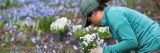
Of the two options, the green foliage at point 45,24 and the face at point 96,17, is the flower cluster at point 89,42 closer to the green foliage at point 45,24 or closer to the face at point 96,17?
the face at point 96,17

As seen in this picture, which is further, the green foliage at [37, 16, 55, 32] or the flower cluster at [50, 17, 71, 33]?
the green foliage at [37, 16, 55, 32]

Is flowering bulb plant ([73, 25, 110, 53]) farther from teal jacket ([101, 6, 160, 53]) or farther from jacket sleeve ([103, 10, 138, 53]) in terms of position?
jacket sleeve ([103, 10, 138, 53])

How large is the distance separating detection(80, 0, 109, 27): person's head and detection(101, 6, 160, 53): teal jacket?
0.06 meters

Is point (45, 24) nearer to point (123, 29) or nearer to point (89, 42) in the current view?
point (89, 42)

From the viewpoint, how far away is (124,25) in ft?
12.6

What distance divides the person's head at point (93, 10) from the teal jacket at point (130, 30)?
0.21 feet

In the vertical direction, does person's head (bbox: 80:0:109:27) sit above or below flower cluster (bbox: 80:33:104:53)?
above

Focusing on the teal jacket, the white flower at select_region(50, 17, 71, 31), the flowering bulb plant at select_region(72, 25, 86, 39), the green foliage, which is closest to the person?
the teal jacket

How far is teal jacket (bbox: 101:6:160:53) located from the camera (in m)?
3.86

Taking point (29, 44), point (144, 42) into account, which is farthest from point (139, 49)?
point (29, 44)

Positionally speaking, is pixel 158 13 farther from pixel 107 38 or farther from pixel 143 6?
pixel 107 38

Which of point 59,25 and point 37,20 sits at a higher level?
point 59,25

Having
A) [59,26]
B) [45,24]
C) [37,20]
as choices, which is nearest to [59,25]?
[59,26]

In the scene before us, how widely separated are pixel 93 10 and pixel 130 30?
343 millimetres
